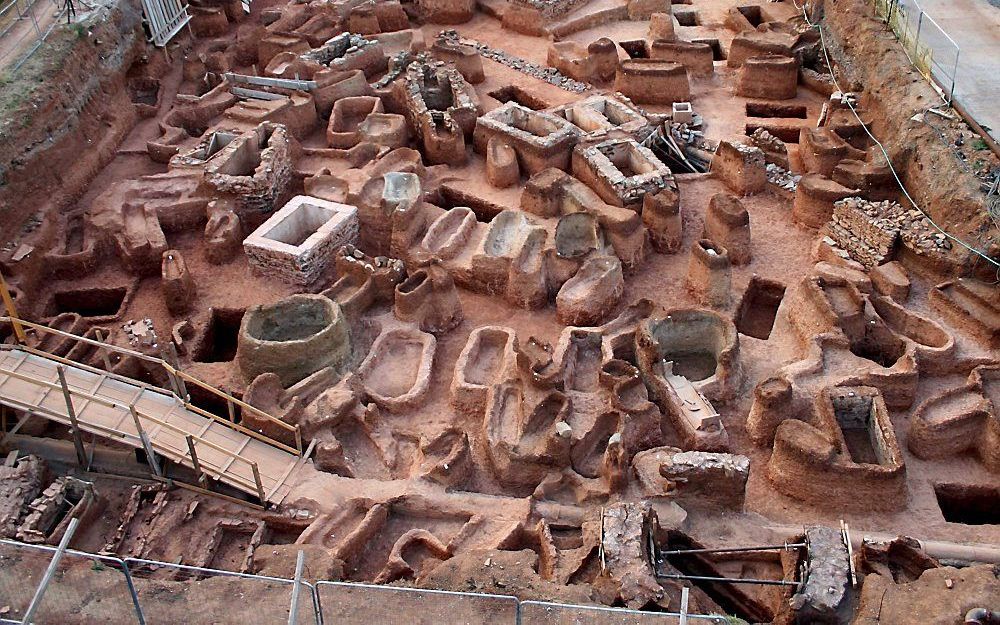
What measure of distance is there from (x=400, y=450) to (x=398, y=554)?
2.19 m

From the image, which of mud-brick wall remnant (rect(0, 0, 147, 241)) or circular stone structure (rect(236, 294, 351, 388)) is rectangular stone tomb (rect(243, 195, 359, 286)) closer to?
circular stone structure (rect(236, 294, 351, 388))

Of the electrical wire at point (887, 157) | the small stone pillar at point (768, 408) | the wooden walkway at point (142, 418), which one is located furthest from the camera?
the electrical wire at point (887, 157)

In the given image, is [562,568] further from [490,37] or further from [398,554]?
[490,37]

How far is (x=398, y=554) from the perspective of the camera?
11.2 m

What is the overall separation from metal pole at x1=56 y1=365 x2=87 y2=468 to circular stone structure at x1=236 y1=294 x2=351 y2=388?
246 centimetres

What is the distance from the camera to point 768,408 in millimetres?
12898

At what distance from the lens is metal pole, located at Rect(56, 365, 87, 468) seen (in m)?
12.0

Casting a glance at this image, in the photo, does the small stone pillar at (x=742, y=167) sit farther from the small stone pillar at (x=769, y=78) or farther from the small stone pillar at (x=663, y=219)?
the small stone pillar at (x=769, y=78)

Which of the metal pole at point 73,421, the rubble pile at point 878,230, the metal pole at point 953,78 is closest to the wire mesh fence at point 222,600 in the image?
the metal pole at point 73,421

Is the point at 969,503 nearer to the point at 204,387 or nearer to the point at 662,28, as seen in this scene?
the point at 204,387

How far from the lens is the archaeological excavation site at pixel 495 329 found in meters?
10.7

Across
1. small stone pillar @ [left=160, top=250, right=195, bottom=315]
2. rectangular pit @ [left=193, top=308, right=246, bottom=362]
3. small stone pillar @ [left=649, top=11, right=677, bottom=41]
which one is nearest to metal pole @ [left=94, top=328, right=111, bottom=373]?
small stone pillar @ [left=160, top=250, right=195, bottom=315]

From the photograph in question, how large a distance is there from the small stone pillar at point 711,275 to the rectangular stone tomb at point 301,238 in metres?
6.10

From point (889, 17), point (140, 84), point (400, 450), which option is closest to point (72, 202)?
point (140, 84)
